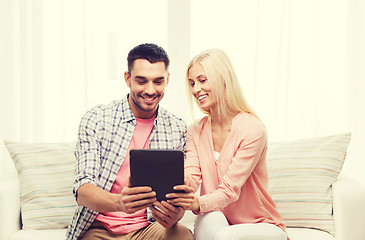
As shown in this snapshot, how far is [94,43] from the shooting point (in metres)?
2.86

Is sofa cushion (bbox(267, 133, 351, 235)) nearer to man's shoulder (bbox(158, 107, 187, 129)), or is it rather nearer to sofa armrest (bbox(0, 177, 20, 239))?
man's shoulder (bbox(158, 107, 187, 129))

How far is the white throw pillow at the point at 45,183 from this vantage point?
2.12 meters

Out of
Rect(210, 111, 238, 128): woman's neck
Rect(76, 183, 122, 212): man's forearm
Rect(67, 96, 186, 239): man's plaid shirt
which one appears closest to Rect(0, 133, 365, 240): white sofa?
Rect(67, 96, 186, 239): man's plaid shirt

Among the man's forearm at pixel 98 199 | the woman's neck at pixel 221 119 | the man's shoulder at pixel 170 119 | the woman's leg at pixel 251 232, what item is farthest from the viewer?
the man's shoulder at pixel 170 119

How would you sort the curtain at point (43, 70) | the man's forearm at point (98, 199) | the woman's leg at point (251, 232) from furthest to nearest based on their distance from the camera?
the curtain at point (43, 70) < the man's forearm at point (98, 199) < the woman's leg at point (251, 232)

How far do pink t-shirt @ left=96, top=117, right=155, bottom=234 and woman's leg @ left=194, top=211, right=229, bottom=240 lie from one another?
0.90 ft

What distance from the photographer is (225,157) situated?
6.10 ft

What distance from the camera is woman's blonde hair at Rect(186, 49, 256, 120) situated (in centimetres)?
186

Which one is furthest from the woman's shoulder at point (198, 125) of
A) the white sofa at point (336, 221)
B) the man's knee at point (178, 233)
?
the white sofa at point (336, 221)

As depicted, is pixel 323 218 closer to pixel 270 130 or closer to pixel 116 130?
pixel 270 130

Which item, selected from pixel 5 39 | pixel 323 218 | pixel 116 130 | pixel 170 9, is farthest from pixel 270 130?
pixel 5 39

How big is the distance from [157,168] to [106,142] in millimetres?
425

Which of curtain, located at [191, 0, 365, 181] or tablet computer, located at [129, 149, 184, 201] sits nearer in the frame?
tablet computer, located at [129, 149, 184, 201]

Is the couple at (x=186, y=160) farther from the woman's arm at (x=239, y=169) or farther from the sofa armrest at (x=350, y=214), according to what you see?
the sofa armrest at (x=350, y=214)
